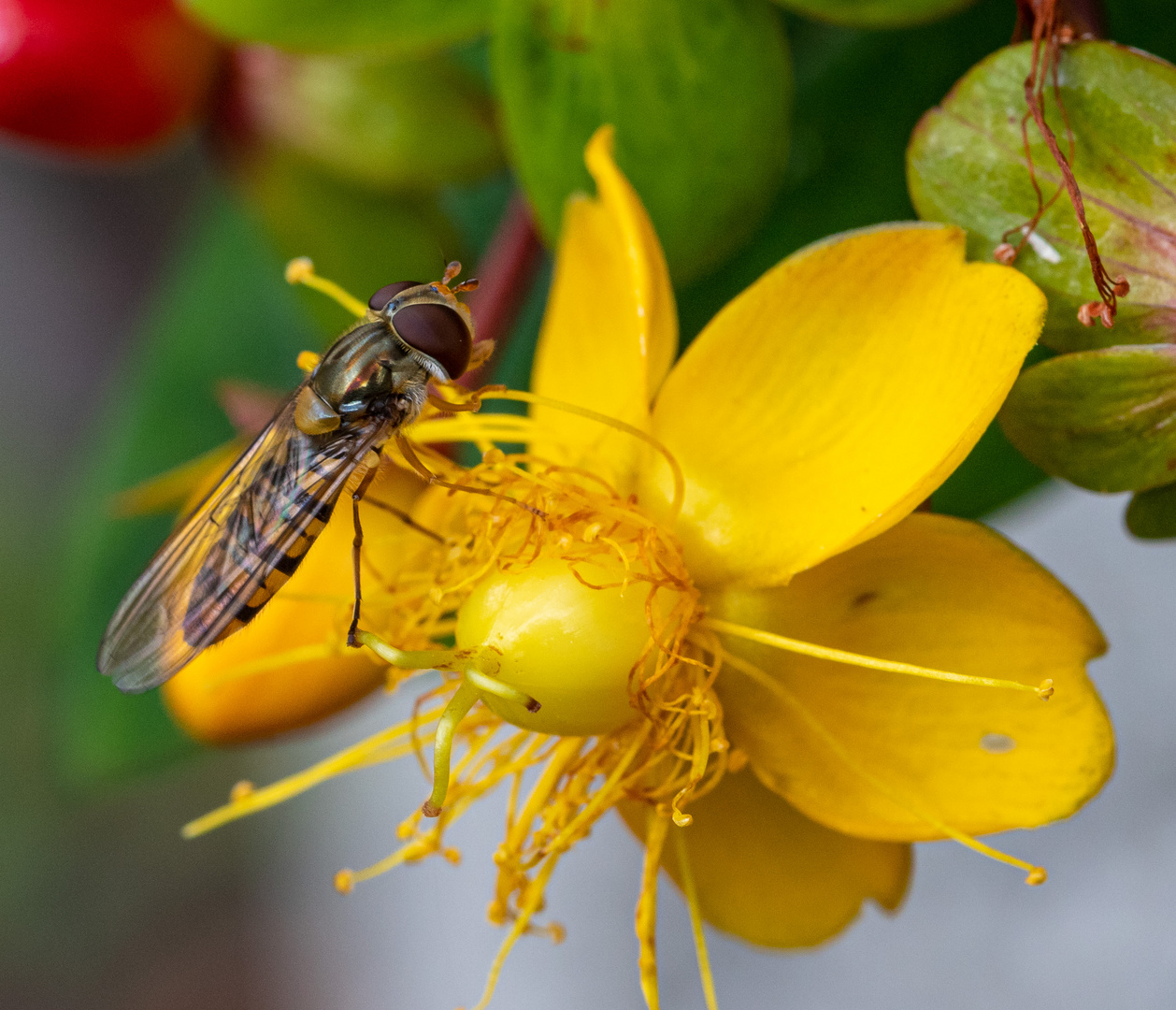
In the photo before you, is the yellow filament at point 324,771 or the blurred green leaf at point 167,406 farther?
the blurred green leaf at point 167,406

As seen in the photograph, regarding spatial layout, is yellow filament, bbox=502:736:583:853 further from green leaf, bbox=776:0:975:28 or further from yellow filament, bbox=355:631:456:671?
green leaf, bbox=776:0:975:28

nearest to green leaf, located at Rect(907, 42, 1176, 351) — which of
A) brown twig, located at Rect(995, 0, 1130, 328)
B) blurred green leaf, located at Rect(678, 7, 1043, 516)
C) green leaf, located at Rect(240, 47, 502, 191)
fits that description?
brown twig, located at Rect(995, 0, 1130, 328)

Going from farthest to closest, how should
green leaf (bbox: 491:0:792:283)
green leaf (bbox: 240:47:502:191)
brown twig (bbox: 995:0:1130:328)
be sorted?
green leaf (bbox: 240:47:502:191) → green leaf (bbox: 491:0:792:283) → brown twig (bbox: 995:0:1130:328)

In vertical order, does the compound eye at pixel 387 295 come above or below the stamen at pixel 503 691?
above

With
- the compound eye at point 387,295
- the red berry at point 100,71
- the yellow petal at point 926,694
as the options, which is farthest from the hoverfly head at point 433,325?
the red berry at point 100,71

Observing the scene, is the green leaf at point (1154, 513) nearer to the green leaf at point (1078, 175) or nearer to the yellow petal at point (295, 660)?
the green leaf at point (1078, 175)

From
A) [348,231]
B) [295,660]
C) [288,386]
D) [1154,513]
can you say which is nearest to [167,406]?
[288,386]

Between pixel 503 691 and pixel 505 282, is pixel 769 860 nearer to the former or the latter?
pixel 503 691
